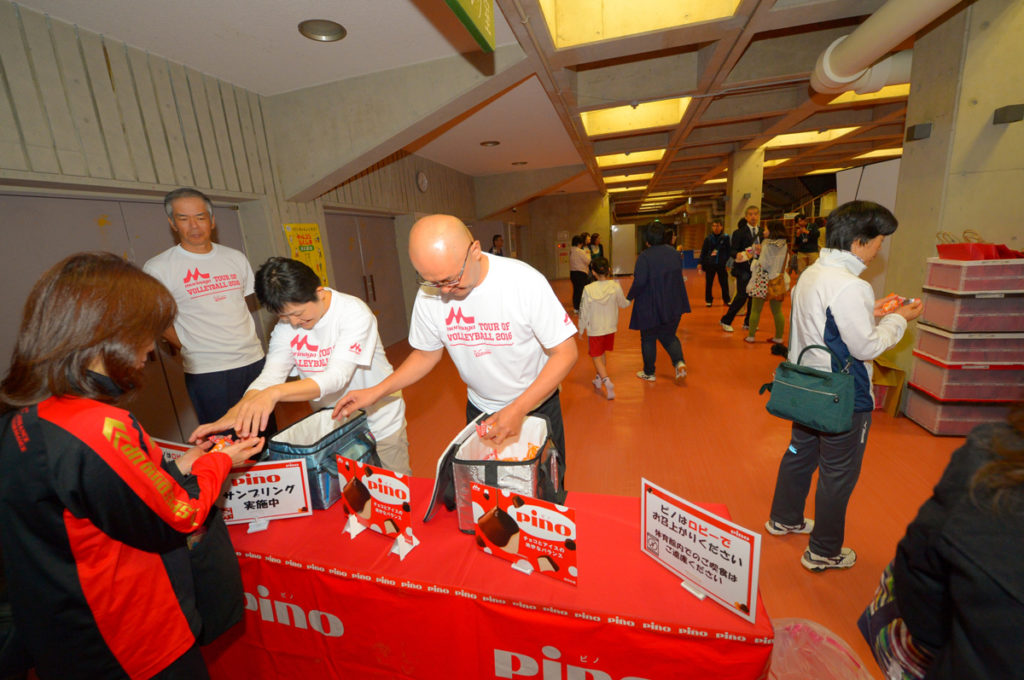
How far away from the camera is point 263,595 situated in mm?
1355

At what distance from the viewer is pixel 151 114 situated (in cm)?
285

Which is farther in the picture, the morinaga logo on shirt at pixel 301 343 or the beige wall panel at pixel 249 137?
the beige wall panel at pixel 249 137

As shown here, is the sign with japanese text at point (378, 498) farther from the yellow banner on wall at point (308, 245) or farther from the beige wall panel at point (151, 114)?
the yellow banner on wall at point (308, 245)

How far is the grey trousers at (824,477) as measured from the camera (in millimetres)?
1811

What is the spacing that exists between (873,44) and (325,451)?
4.06 metres

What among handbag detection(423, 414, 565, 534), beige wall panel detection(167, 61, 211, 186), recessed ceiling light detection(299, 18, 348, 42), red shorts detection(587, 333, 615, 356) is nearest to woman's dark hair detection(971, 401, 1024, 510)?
handbag detection(423, 414, 565, 534)

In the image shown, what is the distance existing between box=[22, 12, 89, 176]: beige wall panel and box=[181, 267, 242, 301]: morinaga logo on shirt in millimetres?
933

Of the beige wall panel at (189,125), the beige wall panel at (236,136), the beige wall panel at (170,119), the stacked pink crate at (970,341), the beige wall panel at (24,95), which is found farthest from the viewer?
the beige wall panel at (236,136)

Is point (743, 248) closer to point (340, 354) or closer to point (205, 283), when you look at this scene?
point (340, 354)

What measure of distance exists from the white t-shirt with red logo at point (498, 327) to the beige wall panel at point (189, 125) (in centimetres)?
265

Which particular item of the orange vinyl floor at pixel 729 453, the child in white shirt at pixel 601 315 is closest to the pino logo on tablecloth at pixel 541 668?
the orange vinyl floor at pixel 729 453

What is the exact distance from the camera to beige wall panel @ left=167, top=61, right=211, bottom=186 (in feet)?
9.83

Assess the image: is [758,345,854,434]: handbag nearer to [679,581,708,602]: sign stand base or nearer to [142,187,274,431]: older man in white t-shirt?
[679,581,708,602]: sign stand base

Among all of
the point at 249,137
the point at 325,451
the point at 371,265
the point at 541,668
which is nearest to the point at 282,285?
the point at 325,451
